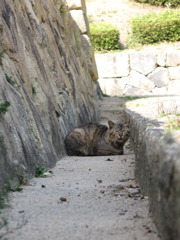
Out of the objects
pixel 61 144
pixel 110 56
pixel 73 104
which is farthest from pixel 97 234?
pixel 110 56

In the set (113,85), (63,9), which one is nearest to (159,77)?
(113,85)

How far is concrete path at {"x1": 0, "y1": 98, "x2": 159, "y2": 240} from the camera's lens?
9.71ft

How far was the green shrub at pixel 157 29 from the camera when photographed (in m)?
20.9

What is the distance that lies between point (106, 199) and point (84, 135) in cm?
422

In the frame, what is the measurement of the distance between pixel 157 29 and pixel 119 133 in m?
13.6

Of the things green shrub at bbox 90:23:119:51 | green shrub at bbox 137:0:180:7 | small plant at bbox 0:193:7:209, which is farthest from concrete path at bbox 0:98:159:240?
green shrub at bbox 137:0:180:7

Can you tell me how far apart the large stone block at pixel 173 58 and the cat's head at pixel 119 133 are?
1166 centimetres

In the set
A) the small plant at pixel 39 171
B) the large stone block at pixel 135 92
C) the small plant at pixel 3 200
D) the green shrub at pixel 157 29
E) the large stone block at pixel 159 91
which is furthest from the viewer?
the green shrub at pixel 157 29

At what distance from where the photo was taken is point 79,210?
11.8 ft

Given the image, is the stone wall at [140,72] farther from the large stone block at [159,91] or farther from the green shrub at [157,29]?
the green shrub at [157,29]

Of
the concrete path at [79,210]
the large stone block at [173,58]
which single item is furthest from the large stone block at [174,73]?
the concrete path at [79,210]

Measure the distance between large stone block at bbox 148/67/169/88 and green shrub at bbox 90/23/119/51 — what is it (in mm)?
2012

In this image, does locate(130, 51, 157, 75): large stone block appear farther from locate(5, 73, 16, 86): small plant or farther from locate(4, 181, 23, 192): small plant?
locate(4, 181, 23, 192): small plant

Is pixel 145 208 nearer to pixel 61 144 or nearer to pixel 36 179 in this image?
pixel 36 179
